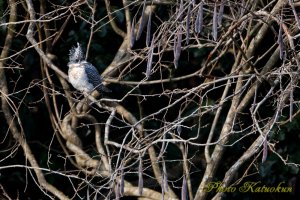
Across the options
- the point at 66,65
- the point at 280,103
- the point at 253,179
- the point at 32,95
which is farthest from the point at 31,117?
the point at 280,103

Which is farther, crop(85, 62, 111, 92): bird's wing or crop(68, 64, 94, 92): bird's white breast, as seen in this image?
crop(68, 64, 94, 92): bird's white breast

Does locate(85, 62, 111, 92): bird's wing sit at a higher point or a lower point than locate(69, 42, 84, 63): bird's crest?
lower

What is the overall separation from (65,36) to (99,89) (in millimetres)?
671

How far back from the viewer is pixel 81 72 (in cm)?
510

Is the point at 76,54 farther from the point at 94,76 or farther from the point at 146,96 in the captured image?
the point at 146,96

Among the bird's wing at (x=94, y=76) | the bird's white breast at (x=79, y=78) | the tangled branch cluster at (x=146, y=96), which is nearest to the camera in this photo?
the tangled branch cluster at (x=146, y=96)

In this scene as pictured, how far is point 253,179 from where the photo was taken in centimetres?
524

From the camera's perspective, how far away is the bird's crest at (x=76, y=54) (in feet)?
16.6

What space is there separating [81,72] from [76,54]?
130mm

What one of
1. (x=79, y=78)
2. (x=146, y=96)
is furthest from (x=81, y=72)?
(x=146, y=96)

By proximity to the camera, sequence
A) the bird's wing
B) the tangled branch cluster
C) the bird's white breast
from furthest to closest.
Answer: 1. the bird's white breast
2. the bird's wing
3. the tangled branch cluster

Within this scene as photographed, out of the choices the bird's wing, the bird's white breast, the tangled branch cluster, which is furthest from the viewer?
the bird's white breast

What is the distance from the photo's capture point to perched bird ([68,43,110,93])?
5.02 meters

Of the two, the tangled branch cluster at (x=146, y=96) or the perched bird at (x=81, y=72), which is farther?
the perched bird at (x=81, y=72)
